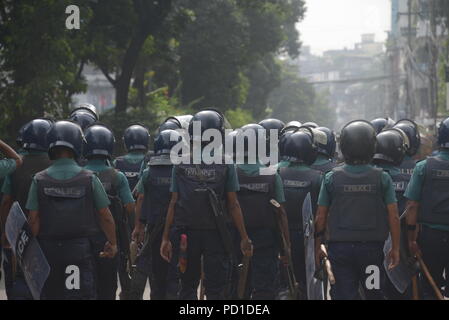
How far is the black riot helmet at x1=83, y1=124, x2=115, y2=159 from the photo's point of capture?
8.20 metres

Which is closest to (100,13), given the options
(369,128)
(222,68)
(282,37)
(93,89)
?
(222,68)

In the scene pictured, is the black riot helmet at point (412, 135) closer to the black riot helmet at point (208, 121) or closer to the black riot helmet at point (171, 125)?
the black riot helmet at point (171, 125)

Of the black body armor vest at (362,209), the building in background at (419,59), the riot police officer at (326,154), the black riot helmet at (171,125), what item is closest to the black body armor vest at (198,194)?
the black body armor vest at (362,209)

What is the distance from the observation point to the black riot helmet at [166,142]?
8945 mm

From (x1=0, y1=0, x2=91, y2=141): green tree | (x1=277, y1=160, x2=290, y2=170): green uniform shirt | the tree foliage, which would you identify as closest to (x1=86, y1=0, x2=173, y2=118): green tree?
the tree foliage

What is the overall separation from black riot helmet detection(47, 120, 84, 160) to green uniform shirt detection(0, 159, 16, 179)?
648 mm

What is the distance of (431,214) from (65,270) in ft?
9.97

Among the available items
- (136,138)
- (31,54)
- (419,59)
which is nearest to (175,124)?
(136,138)

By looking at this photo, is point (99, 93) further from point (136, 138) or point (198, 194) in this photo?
point (198, 194)

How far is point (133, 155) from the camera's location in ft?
33.1

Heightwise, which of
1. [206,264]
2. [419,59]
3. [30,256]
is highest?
[419,59]

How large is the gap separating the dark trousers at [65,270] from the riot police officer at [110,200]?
54 centimetres

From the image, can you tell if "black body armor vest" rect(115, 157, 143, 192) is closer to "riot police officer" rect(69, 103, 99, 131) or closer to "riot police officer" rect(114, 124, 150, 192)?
"riot police officer" rect(114, 124, 150, 192)
